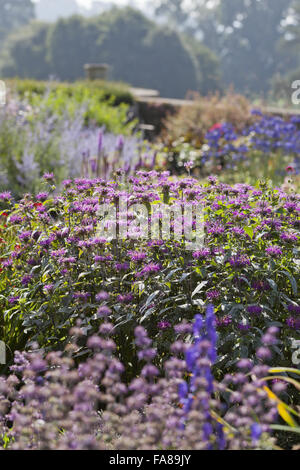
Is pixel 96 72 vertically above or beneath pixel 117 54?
beneath

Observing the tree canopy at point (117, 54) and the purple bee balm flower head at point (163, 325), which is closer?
the purple bee balm flower head at point (163, 325)

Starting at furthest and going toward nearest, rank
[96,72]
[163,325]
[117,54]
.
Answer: [117,54], [96,72], [163,325]

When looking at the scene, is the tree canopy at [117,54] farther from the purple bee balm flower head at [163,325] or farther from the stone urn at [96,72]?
the purple bee balm flower head at [163,325]

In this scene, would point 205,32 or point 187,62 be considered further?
point 205,32

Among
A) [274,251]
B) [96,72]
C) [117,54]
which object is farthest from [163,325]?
[117,54]

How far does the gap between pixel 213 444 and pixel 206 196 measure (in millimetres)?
1699

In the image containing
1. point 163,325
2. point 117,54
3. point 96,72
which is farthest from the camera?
point 117,54

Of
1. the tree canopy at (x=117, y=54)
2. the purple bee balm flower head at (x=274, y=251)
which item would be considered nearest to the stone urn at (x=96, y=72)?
the purple bee balm flower head at (x=274, y=251)

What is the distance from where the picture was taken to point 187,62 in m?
51.8

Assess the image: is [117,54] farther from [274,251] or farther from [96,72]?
[274,251]

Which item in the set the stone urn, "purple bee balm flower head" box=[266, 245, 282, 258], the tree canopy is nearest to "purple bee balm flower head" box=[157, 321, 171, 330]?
"purple bee balm flower head" box=[266, 245, 282, 258]

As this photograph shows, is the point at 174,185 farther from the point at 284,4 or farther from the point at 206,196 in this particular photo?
the point at 284,4

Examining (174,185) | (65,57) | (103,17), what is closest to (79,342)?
(174,185)

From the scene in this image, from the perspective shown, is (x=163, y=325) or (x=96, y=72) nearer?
(x=163, y=325)
